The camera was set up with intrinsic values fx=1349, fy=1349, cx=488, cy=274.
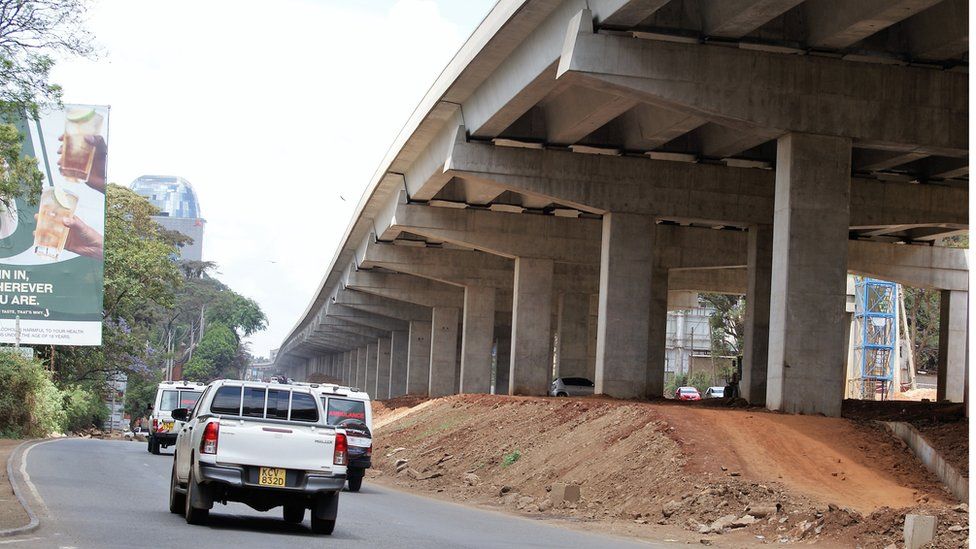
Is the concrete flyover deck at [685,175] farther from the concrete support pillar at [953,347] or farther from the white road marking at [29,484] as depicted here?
the white road marking at [29,484]

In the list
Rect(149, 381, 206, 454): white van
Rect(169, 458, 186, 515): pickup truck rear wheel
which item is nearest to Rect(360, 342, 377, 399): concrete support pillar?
Rect(149, 381, 206, 454): white van

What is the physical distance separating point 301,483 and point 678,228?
39.7m

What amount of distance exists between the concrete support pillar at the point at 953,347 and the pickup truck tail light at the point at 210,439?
4577 centimetres

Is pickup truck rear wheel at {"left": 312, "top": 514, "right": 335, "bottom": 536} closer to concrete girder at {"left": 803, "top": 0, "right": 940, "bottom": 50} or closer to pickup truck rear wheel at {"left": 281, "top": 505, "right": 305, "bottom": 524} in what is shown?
pickup truck rear wheel at {"left": 281, "top": 505, "right": 305, "bottom": 524}

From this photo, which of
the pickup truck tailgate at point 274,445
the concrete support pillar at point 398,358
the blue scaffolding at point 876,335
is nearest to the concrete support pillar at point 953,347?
the blue scaffolding at point 876,335

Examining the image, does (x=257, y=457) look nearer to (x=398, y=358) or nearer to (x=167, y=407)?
(x=167, y=407)

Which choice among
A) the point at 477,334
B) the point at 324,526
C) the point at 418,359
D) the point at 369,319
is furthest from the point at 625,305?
the point at 369,319

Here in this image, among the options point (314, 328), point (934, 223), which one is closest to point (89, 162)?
point (934, 223)

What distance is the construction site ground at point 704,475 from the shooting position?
19453mm

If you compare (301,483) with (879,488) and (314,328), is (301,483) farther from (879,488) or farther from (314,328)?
(314,328)

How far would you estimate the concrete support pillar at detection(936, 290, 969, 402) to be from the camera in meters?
56.8

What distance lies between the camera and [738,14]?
88.3 feet

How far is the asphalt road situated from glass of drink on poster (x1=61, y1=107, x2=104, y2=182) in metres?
21.6

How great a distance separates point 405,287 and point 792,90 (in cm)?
4977
